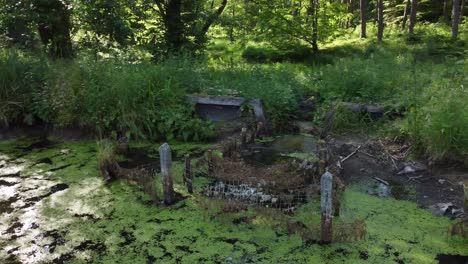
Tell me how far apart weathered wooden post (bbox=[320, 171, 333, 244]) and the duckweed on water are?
11 centimetres

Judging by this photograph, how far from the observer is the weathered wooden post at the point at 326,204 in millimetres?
3535

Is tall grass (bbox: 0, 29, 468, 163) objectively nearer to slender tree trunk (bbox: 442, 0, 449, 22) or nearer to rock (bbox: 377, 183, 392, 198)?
rock (bbox: 377, 183, 392, 198)

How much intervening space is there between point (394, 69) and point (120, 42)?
5.79 meters

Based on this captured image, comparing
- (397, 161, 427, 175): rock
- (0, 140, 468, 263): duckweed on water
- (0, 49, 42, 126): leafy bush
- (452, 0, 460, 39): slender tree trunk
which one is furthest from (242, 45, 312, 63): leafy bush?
(0, 140, 468, 263): duckweed on water

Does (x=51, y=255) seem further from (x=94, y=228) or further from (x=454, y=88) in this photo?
(x=454, y=88)

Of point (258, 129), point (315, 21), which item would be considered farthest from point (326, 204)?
point (315, 21)

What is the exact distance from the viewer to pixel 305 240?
3830 millimetres

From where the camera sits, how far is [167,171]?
443 centimetres

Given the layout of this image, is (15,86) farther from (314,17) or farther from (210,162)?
(314,17)

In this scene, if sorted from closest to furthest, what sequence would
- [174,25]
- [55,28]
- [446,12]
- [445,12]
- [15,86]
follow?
1. [15,86]
2. [55,28]
3. [174,25]
4. [445,12]
5. [446,12]

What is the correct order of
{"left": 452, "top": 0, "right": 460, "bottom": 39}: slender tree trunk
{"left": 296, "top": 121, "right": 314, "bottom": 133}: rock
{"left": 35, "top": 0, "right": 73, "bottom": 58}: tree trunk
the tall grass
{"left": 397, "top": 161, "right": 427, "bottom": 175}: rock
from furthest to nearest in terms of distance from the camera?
{"left": 452, "top": 0, "right": 460, "bottom": 39}: slender tree trunk
{"left": 35, "top": 0, "right": 73, "bottom": 58}: tree trunk
{"left": 296, "top": 121, "right": 314, "bottom": 133}: rock
the tall grass
{"left": 397, "top": 161, "right": 427, "bottom": 175}: rock

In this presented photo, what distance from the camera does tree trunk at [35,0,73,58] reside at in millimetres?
8570

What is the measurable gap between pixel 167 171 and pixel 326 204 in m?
1.76

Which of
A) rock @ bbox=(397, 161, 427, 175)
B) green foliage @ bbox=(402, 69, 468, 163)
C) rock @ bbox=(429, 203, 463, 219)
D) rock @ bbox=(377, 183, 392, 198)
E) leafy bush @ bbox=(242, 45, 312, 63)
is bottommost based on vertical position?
rock @ bbox=(429, 203, 463, 219)
